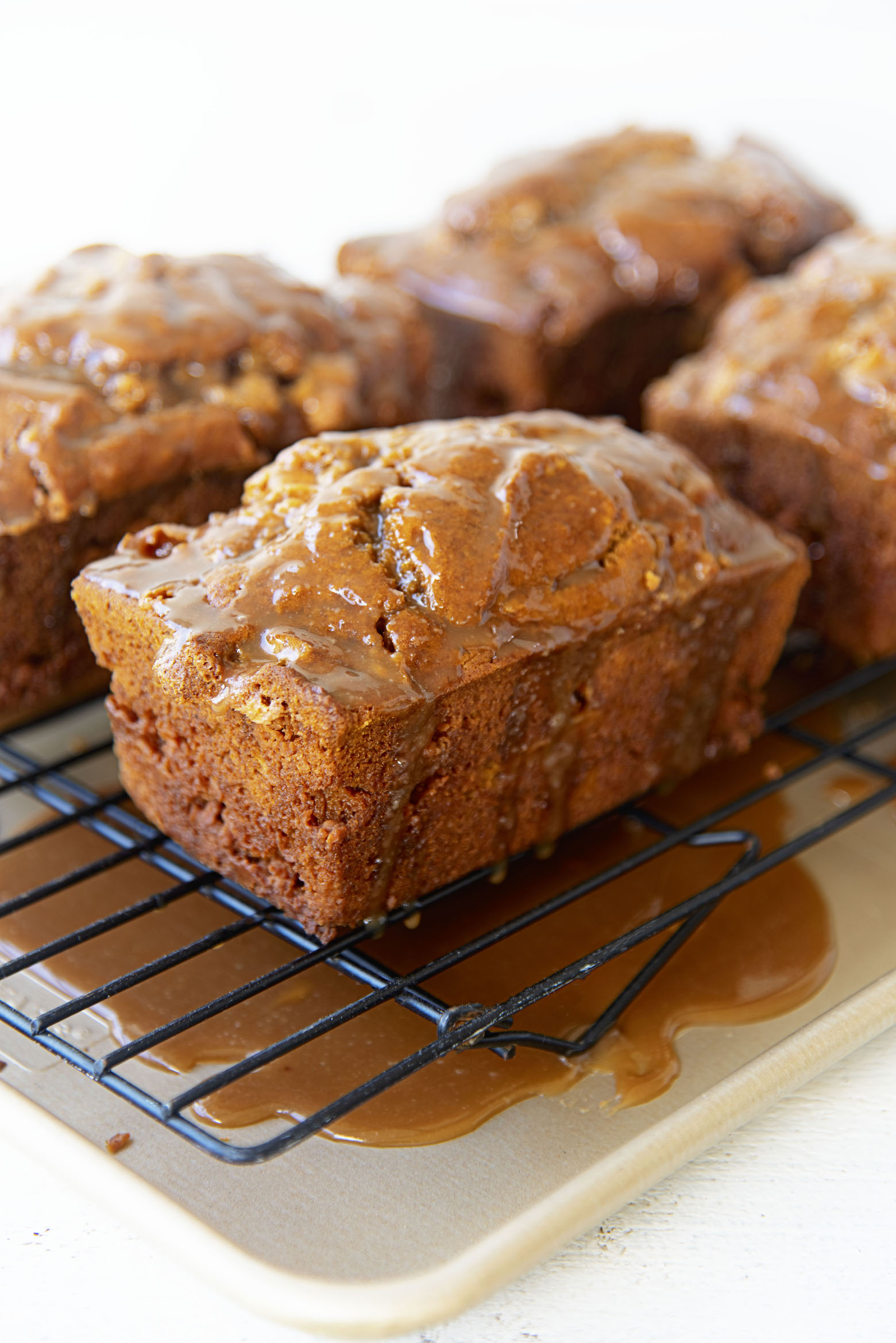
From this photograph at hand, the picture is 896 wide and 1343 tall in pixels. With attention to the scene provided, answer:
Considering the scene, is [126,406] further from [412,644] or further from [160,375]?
[412,644]

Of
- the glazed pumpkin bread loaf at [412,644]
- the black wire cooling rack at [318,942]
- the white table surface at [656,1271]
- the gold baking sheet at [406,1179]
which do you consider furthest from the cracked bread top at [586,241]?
the white table surface at [656,1271]

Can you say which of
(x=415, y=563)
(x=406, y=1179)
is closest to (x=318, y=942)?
(x=406, y=1179)

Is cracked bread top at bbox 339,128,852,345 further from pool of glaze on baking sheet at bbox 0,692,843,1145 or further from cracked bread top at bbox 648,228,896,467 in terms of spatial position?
pool of glaze on baking sheet at bbox 0,692,843,1145

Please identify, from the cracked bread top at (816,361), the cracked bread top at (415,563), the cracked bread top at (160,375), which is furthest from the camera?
the cracked bread top at (816,361)

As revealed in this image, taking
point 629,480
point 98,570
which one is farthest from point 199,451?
point 629,480

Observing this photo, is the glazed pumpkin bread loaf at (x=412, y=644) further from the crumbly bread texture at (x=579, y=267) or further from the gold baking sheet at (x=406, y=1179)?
the crumbly bread texture at (x=579, y=267)
